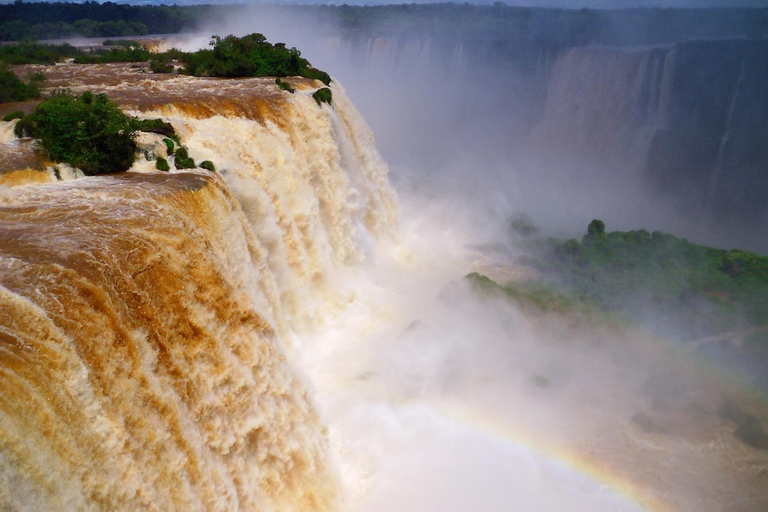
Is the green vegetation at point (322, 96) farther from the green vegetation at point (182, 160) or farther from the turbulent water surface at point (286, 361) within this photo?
the green vegetation at point (182, 160)

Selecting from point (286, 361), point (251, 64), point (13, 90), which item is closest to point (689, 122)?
point (251, 64)

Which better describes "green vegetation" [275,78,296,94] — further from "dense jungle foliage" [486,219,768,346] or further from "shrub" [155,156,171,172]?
"dense jungle foliage" [486,219,768,346]

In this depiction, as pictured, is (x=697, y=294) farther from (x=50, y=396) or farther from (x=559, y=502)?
(x=50, y=396)

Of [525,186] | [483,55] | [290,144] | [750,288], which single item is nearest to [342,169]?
[290,144]

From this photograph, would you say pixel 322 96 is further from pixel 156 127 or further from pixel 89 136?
pixel 89 136

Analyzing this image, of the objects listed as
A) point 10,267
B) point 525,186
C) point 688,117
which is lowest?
point 525,186

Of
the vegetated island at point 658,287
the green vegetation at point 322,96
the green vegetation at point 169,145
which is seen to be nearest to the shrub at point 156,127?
the green vegetation at point 169,145
